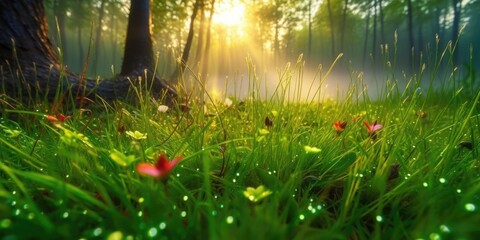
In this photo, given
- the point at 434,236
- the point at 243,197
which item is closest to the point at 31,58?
the point at 243,197

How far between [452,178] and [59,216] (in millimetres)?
1145

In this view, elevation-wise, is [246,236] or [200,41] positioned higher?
[200,41]

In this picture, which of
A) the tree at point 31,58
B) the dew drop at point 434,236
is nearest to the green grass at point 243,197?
the dew drop at point 434,236

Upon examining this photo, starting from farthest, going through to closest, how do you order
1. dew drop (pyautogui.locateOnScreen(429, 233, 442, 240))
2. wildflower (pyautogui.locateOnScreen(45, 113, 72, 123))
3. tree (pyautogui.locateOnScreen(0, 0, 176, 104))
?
tree (pyautogui.locateOnScreen(0, 0, 176, 104)) → wildflower (pyautogui.locateOnScreen(45, 113, 72, 123)) → dew drop (pyautogui.locateOnScreen(429, 233, 442, 240))

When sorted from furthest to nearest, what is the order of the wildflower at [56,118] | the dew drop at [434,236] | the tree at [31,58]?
the tree at [31,58] → the wildflower at [56,118] → the dew drop at [434,236]

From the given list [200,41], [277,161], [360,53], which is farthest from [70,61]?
[277,161]

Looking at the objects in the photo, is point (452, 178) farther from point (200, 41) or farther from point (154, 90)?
point (200, 41)

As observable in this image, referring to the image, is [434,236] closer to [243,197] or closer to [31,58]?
[243,197]

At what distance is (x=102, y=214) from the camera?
801 mm

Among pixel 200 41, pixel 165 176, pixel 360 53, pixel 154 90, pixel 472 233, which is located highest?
pixel 360 53

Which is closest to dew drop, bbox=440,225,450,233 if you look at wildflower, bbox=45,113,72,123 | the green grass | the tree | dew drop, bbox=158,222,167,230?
the green grass

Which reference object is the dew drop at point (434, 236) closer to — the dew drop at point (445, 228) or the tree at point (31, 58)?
the dew drop at point (445, 228)

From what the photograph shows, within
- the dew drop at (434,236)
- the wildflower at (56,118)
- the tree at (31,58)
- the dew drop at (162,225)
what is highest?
the tree at (31,58)

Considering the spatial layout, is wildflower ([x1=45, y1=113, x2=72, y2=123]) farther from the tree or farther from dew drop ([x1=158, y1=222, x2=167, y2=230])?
the tree
